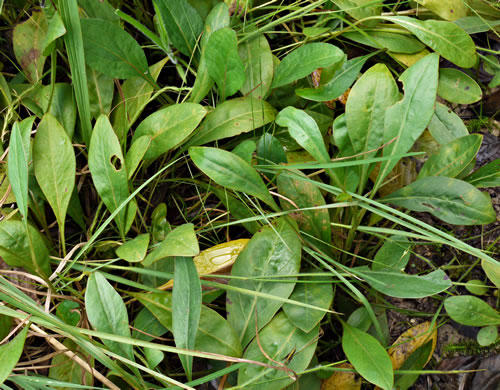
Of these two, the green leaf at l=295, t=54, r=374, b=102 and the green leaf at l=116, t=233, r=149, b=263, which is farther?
the green leaf at l=295, t=54, r=374, b=102

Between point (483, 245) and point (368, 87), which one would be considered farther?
point (483, 245)

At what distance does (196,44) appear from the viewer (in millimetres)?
1155

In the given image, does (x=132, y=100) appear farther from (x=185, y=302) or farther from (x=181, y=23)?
(x=185, y=302)

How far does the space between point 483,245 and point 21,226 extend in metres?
1.18

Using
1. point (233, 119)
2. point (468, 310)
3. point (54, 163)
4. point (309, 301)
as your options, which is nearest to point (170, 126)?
point (233, 119)

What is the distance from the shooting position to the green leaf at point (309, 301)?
975 millimetres

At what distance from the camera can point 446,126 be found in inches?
45.4

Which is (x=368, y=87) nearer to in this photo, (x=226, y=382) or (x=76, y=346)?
(x=226, y=382)

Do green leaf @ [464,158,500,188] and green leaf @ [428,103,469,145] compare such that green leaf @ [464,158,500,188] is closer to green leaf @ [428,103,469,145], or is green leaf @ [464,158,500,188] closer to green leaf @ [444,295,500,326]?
green leaf @ [428,103,469,145]

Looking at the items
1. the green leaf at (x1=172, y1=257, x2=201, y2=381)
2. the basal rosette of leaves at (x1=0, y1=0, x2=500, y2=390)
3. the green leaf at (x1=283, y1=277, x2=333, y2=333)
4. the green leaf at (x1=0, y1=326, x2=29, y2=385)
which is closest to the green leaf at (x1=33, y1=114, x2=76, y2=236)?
the basal rosette of leaves at (x1=0, y1=0, x2=500, y2=390)

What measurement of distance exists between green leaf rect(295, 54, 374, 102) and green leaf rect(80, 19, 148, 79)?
432 mm

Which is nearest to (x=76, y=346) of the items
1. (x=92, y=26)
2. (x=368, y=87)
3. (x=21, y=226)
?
(x=21, y=226)

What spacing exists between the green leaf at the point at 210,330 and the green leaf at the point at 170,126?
1.18ft

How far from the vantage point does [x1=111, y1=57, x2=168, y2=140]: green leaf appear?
3.83ft
